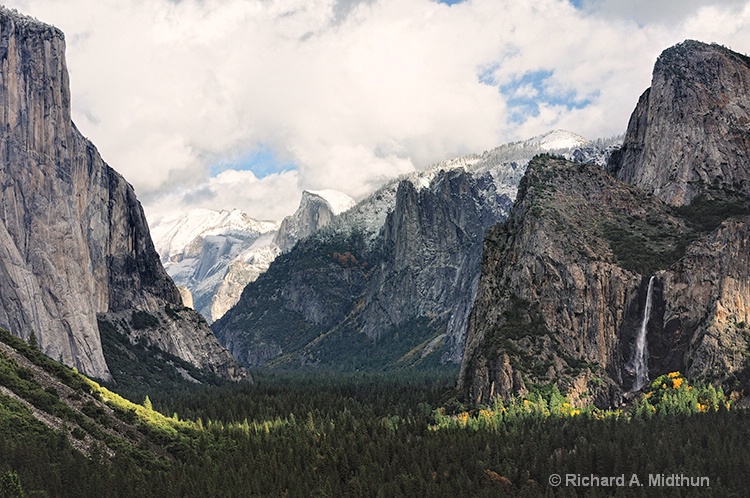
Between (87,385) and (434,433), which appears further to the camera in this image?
(434,433)

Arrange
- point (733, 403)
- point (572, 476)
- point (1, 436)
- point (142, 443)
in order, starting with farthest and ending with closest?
1. point (733, 403)
2. point (142, 443)
3. point (572, 476)
4. point (1, 436)

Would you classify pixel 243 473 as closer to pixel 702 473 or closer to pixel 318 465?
pixel 318 465

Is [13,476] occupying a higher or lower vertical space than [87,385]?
lower

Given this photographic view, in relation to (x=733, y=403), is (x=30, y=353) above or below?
above

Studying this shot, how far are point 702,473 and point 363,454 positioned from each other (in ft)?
208

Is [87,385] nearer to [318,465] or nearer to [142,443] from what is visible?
[142,443]

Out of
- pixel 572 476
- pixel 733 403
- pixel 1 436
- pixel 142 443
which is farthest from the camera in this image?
pixel 733 403

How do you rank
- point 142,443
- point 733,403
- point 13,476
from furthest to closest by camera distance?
point 733,403 → point 142,443 → point 13,476

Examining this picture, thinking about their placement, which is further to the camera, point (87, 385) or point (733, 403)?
point (733, 403)

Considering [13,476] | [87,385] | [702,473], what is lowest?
[702,473]

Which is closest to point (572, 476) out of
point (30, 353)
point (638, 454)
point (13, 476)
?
point (638, 454)

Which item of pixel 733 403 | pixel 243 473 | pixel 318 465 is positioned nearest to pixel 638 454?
pixel 733 403

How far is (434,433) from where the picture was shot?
198 meters

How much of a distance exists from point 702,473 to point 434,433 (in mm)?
65166
